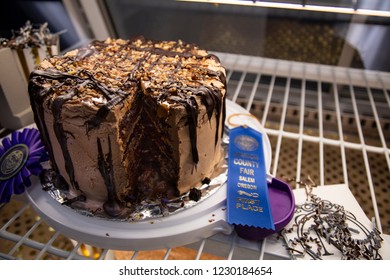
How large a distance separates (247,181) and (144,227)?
1.23 feet

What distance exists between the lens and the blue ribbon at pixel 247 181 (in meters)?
0.98

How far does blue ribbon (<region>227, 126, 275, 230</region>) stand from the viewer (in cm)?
98

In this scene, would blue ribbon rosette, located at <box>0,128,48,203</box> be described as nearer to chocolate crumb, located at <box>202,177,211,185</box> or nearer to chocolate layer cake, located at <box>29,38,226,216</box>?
chocolate layer cake, located at <box>29,38,226,216</box>

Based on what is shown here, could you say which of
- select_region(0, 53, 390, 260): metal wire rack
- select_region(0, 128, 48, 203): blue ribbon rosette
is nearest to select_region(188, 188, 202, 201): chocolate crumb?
select_region(0, 53, 390, 260): metal wire rack

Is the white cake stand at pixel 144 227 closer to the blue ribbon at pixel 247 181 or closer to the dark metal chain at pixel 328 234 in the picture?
the blue ribbon at pixel 247 181

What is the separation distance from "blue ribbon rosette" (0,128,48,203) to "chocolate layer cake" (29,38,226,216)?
0.27 ft

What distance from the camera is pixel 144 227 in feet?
3.26

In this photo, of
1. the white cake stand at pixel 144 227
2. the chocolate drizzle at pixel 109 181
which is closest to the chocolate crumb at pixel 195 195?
the white cake stand at pixel 144 227

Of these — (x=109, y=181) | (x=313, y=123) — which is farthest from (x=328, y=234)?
(x=313, y=123)

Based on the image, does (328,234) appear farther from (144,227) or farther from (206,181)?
(144,227)

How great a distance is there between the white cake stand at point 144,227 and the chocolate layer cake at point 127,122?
57 mm

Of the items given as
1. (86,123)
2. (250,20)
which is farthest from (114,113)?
(250,20)

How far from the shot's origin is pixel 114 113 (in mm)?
913
